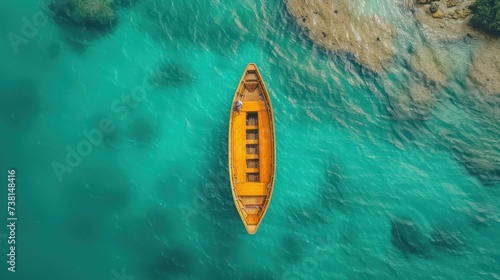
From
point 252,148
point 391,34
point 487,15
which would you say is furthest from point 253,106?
point 487,15

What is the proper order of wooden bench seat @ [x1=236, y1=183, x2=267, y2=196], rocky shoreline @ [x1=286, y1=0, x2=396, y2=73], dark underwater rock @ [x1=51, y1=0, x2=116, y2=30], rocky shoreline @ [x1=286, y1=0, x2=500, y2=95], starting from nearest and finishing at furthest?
wooden bench seat @ [x1=236, y1=183, x2=267, y2=196] < dark underwater rock @ [x1=51, y1=0, x2=116, y2=30] < rocky shoreline @ [x1=286, y1=0, x2=500, y2=95] < rocky shoreline @ [x1=286, y1=0, x2=396, y2=73]

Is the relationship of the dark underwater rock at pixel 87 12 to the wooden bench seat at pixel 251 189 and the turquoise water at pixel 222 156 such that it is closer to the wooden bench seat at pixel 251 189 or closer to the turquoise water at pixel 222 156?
the turquoise water at pixel 222 156

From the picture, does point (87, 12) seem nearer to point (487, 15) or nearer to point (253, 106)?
point (253, 106)

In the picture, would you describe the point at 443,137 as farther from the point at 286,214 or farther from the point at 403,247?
the point at 286,214

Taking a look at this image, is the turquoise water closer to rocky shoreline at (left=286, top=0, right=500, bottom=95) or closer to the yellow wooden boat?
rocky shoreline at (left=286, top=0, right=500, bottom=95)

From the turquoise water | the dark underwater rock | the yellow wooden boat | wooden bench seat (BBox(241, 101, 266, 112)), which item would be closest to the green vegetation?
the turquoise water

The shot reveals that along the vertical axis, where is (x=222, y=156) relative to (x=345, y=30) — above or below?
below
